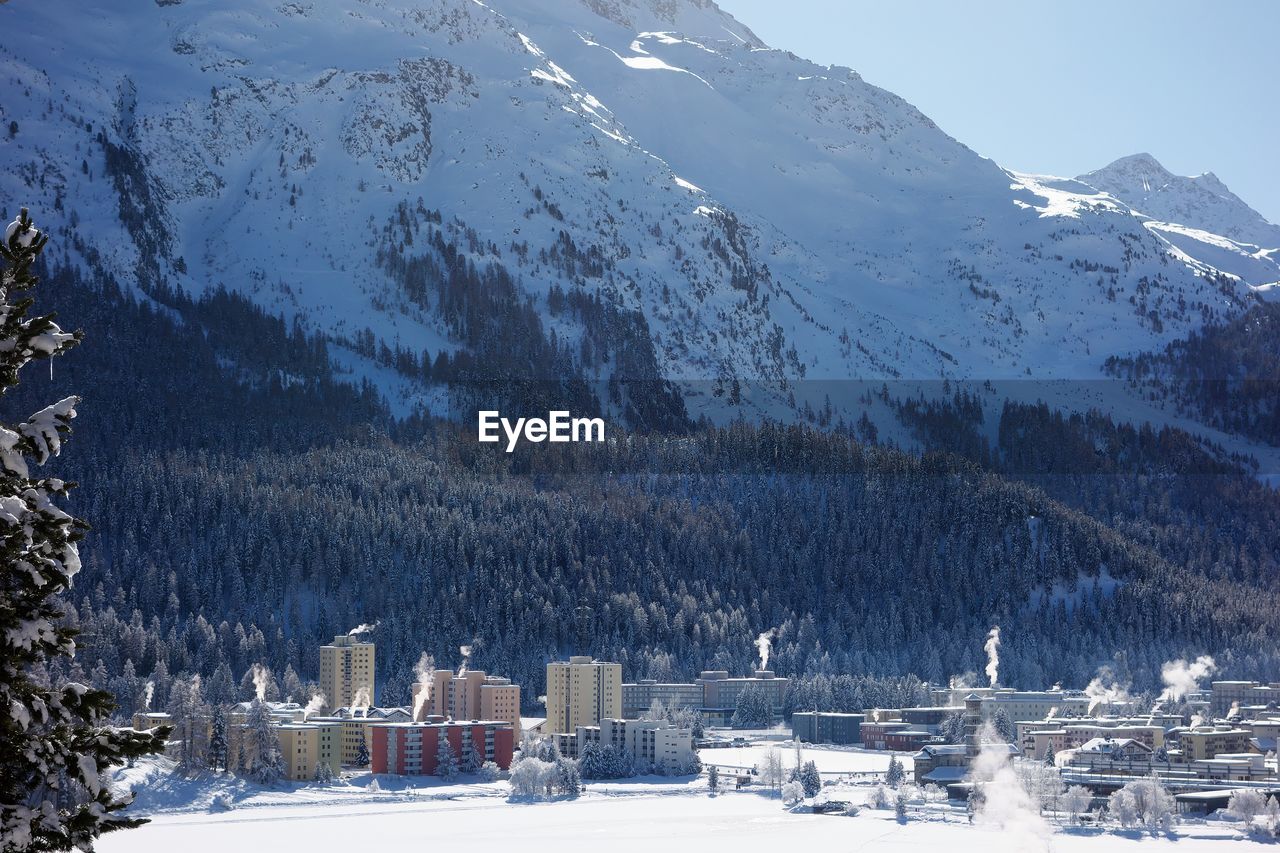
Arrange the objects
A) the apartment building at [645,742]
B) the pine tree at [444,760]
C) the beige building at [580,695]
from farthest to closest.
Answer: the beige building at [580,695] → the apartment building at [645,742] → the pine tree at [444,760]

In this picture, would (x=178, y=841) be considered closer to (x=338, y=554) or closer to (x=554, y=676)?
(x=554, y=676)

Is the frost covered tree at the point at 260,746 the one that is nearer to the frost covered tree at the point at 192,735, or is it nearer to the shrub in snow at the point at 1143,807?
the frost covered tree at the point at 192,735

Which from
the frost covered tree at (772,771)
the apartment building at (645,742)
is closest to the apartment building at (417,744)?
the apartment building at (645,742)

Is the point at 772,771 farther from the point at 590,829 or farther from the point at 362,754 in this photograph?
the point at 590,829

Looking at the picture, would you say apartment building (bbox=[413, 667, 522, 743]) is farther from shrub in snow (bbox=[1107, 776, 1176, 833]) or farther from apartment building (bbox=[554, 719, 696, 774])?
shrub in snow (bbox=[1107, 776, 1176, 833])

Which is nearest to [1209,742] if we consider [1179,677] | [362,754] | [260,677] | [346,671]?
[1179,677]

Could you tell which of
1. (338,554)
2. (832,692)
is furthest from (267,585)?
(832,692)
